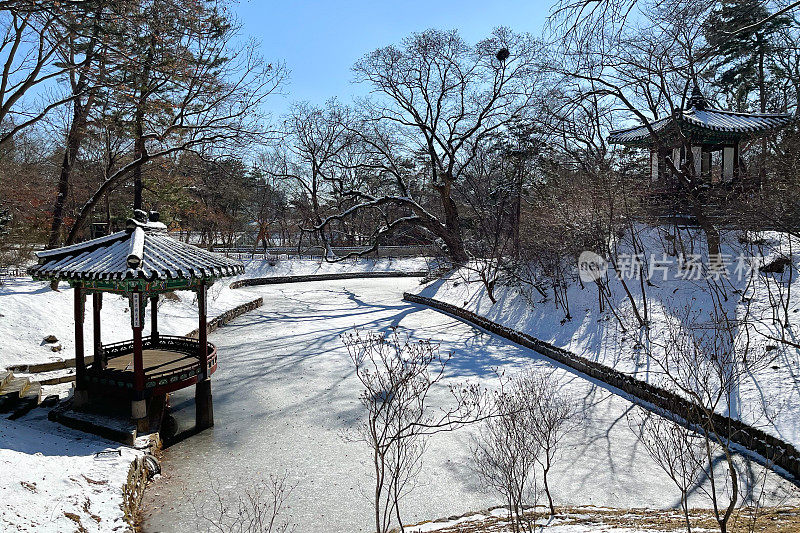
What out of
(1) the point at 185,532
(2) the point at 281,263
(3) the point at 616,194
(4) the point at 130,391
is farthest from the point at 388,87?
(1) the point at 185,532

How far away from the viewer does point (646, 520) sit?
4.94 metres

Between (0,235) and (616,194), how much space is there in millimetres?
16940

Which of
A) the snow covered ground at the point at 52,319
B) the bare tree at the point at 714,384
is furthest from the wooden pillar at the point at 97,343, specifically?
the bare tree at the point at 714,384

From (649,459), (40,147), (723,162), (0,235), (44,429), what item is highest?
(40,147)

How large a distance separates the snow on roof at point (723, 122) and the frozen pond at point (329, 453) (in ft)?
27.1

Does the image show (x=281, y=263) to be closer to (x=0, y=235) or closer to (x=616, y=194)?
(x=0, y=235)

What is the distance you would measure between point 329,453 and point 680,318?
753 centimetres

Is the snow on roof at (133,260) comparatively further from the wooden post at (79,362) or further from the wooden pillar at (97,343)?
the wooden pillar at (97,343)

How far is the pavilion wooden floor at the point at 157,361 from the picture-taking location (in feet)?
27.4

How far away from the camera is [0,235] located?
16.2 meters

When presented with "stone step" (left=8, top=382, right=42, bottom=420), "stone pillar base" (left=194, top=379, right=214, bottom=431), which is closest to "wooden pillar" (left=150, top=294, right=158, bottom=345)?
"stone step" (left=8, top=382, right=42, bottom=420)

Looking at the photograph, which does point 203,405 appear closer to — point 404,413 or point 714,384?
point 404,413

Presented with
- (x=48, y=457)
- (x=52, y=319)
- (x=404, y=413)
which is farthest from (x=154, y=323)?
(x=404, y=413)

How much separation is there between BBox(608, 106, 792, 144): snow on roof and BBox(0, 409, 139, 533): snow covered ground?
14429 mm
